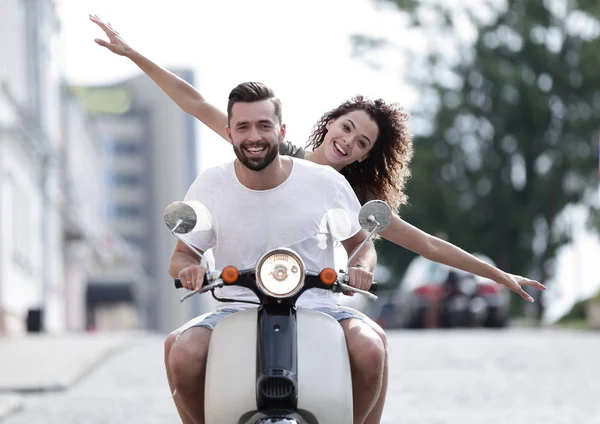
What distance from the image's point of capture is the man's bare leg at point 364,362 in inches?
202

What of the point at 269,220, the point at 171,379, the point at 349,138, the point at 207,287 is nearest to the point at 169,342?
the point at 171,379

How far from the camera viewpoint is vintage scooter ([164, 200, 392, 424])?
4.87 meters

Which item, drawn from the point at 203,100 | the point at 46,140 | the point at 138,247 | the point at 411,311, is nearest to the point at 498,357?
the point at 411,311

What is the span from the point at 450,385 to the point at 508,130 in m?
31.5

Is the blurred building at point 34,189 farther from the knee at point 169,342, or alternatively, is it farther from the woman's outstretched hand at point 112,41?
the knee at point 169,342

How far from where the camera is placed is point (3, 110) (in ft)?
98.1

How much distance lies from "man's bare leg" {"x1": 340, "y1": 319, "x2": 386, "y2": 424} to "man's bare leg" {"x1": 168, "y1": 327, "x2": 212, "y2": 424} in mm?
468

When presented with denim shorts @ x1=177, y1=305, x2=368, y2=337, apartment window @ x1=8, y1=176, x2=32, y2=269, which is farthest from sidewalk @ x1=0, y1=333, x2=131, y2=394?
denim shorts @ x1=177, y1=305, x2=368, y2=337

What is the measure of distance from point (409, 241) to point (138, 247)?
14778cm

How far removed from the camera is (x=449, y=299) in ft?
86.4

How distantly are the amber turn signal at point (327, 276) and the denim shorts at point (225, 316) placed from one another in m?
0.28

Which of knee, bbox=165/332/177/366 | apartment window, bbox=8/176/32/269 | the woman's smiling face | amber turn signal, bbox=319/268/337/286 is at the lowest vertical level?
apartment window, bbox=8/176/32/269

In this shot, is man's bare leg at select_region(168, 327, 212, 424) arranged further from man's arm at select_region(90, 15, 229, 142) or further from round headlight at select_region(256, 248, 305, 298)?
man's arm at select_region(90, 15, 229, 142)

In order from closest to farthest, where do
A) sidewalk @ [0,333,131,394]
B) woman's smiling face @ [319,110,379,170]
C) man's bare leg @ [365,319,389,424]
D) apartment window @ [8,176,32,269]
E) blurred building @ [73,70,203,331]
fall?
man's bare leg @ [365,319,389,424], woman's smiling face @ [319,110,379,170], sidewalk @ [0,333,131,394], apartment window @ [8,176,32,269], blurred building @ [73,70,203,331]
